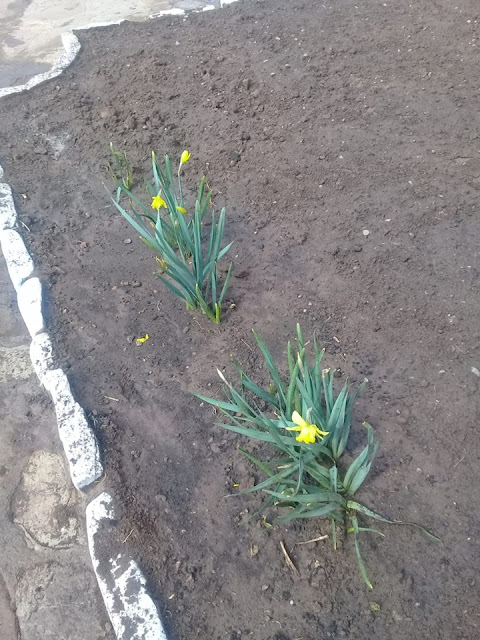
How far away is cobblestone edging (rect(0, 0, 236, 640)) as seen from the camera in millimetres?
1907

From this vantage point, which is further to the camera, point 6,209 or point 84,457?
point 6,209

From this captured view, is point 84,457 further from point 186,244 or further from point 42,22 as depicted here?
point 42,22

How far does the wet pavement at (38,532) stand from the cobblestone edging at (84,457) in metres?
0.13

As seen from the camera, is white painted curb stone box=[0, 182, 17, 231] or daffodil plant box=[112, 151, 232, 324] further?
white painted curb stone box=[0, 182, 17, 231]

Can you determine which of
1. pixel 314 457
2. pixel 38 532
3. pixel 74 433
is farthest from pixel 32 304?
pixel 314 457

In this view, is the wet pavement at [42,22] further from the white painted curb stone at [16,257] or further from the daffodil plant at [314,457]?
the daffodil plant at [314,457]

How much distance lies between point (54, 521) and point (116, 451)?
1.26 feet

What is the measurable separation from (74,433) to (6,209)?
171 cm

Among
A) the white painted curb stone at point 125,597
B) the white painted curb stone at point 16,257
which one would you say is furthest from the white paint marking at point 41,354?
the white painted curb stone at point 125,597

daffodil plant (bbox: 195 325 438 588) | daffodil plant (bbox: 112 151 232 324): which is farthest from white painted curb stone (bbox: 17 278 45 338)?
daffodil plant (bbox: 195 325 438 588)

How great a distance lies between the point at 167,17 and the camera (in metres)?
4.97

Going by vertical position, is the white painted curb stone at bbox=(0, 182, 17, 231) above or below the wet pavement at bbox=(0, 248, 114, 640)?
above

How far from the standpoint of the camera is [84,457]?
7.54ft

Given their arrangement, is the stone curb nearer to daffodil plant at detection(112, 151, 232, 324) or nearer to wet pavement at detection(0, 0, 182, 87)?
daffodil plant at detection(112, 151, 232, 324)
